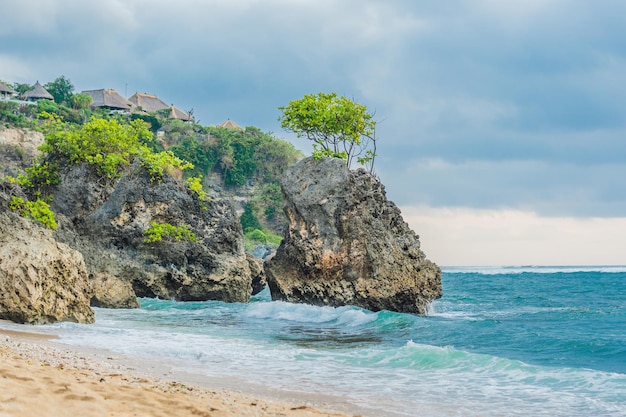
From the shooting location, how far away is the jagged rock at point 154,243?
83.3 ft

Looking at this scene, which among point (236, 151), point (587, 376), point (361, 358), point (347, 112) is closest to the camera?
point (587, 376)

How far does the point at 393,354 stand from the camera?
1252 centimetres

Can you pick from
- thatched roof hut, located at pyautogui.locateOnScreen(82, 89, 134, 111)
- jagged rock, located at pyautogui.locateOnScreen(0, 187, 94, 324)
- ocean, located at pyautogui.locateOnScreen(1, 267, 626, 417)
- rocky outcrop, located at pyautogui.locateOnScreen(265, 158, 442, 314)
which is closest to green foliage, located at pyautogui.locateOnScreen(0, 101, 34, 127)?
thatched roof hut, located at pyautogui.locateOnScreen(82, 89, 134, 111)

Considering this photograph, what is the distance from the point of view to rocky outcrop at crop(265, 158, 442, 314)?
2175 centimetres

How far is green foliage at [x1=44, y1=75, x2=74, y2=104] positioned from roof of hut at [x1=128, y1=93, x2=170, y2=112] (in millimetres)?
9483

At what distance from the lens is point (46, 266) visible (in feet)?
49.6

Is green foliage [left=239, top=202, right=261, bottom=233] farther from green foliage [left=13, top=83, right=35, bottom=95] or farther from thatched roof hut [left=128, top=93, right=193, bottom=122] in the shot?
green foliage [left=13, top=83, right=35, bottom=95]

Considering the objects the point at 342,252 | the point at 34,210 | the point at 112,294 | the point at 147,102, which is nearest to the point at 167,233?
the point at 112,294

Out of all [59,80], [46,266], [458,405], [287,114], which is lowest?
[458,405]

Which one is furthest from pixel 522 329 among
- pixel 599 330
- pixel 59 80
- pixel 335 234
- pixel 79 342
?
pixel 59 80

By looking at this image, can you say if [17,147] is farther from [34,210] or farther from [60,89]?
[34,210]

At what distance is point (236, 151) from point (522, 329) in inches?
2291


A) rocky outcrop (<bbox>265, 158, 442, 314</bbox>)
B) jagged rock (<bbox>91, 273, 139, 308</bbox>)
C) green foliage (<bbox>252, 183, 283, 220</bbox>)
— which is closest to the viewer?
rocky outcrop (<bbox>265, 158, 442, 314</bbox>)

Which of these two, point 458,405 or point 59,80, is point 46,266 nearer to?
point 458,405
